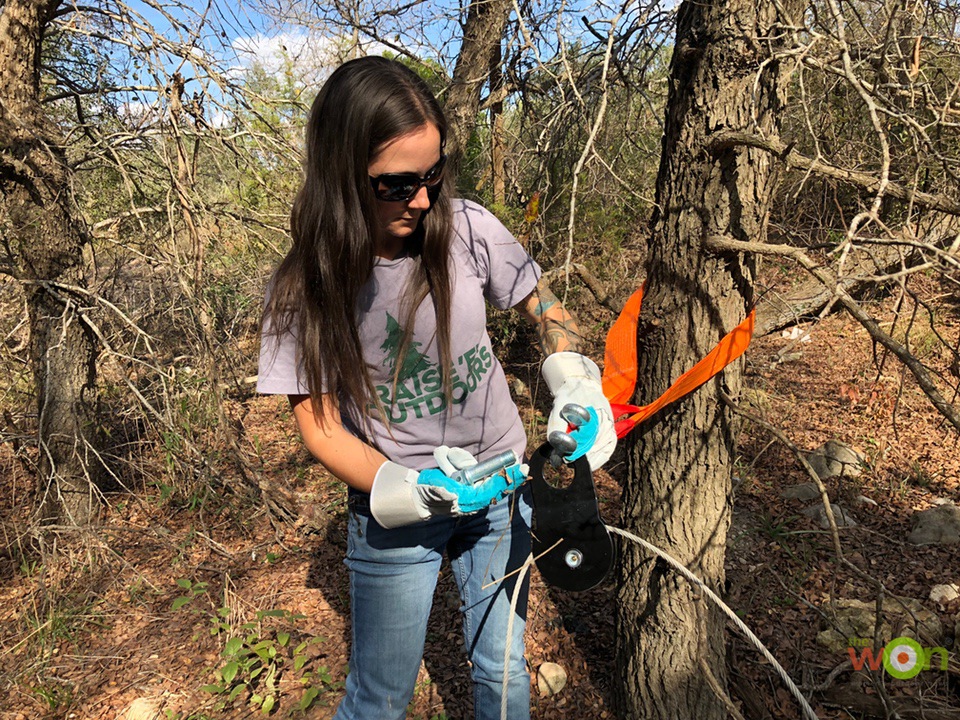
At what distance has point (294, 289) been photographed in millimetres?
Result: 1493

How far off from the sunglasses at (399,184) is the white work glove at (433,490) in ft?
1.99

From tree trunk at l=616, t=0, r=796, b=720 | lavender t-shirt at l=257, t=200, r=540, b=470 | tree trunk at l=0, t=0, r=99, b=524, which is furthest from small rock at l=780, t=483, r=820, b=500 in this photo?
tree trunk at l=0, t=0, r=99, b=524

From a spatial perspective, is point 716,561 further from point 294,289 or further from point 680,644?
point 294,289

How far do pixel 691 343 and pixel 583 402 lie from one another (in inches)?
16.3

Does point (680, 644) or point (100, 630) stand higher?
point (680, 644)

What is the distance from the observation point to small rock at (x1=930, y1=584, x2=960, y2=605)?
8.66 feet

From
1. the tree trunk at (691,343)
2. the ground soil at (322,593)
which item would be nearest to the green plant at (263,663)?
the ground soil at (322,593)

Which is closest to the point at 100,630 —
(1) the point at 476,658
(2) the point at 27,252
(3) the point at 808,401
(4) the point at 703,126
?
(2) the point at 27,252

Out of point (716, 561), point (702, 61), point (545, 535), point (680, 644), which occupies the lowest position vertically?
point (680, 644)

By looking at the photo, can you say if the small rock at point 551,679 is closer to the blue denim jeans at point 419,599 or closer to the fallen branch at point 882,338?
the blue denim jeans at point 419,599

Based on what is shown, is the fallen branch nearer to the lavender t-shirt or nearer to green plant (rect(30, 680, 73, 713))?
the lavender t-shirt

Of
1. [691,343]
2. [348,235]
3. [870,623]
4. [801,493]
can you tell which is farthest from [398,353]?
[801,493]

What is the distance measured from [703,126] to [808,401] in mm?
3563

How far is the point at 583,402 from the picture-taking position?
60.7 inches
